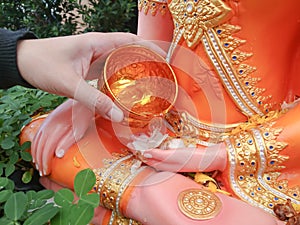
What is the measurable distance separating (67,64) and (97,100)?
10 centimetres

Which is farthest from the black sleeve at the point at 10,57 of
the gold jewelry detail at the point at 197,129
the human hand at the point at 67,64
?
the gold jewelry detail at the point at 197,129

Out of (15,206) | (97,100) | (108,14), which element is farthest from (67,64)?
(108,14)

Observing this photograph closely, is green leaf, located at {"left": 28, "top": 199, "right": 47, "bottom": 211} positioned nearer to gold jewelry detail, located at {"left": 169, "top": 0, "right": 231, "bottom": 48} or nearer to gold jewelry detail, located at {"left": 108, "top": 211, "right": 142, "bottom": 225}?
gold jewelry detail, located at {"left": 108, "top": 211, "right": 142, "bottom": 225}

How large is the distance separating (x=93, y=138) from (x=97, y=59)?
0.59ft

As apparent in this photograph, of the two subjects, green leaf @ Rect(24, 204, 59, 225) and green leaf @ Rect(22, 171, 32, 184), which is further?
green leaf @ Rect(22, 171, 32, 184)

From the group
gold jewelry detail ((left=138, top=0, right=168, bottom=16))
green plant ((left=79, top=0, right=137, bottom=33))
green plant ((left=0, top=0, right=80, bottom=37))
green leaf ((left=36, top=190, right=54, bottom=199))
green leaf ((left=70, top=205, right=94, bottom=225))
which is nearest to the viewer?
green leaf ((left=70, top=205, right=94, bottom=225))

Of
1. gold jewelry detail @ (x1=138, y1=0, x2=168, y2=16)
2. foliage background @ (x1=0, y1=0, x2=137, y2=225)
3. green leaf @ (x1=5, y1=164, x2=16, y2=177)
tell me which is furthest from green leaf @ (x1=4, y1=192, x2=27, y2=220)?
gold jewelry detail @ (x1=138, y1=0, x2=168, y2=16)

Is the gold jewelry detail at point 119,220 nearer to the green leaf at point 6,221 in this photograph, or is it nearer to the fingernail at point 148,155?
the fingernail at point 148,155

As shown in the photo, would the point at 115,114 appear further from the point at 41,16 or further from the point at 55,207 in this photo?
the point at 41,16

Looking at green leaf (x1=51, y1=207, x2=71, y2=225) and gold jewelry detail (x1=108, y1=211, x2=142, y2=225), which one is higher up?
green leaf (x1=51, y1=207, x2=71, y2=225)

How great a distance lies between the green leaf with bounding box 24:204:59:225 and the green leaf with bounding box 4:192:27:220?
0.02 metres

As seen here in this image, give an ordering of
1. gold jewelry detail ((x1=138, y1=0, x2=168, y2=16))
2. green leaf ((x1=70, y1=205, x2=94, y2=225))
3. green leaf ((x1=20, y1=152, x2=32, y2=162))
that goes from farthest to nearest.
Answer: gold jewelry detail ((x1=138, y1=0, x2=168, y2=16))
green leaf ((x1=20, y1=152, x2=32, y2=162))
green leaf ((x1=70, y1=205, x2=94, y2=225))

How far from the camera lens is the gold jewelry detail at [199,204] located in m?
0.74

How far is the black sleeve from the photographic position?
0.82m
